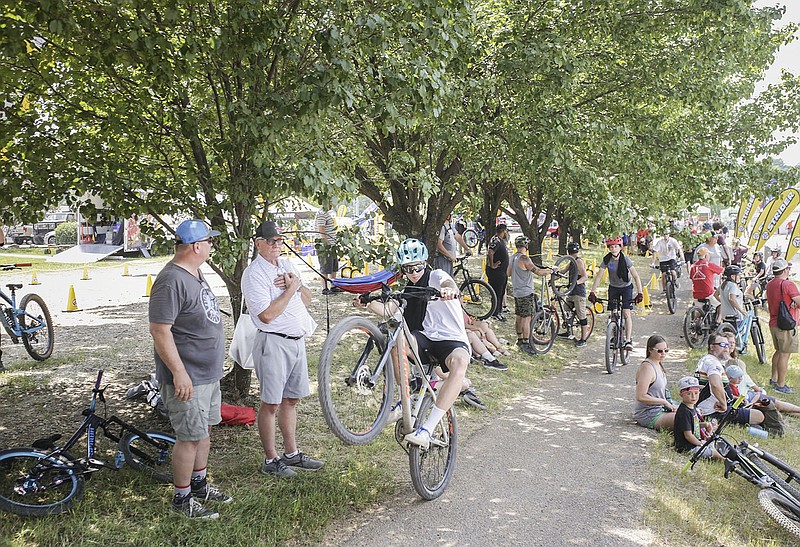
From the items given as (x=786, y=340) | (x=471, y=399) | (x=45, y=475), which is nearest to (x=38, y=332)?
(x=45, y=475)

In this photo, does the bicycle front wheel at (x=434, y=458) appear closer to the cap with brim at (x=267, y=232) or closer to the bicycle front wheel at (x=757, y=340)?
the cap with brim at (x=267, y=232)

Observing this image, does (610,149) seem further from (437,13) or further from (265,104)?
(265,104)

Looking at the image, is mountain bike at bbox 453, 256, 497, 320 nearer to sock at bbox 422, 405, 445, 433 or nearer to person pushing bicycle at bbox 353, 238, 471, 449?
person pushing bicycle at bbox 353, 238, 471, 449

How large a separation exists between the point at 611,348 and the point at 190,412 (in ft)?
25.4

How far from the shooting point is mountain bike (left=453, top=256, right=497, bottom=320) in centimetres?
1322

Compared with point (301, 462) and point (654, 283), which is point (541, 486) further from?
point (654, 283)

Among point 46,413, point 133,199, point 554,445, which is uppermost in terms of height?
point 133,199

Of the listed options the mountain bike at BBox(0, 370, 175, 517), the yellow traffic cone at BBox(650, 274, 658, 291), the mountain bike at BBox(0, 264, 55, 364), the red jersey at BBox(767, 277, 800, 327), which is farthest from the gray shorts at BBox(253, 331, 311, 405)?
the yellow traffic cone at BBox(650, 274, 658, 291)

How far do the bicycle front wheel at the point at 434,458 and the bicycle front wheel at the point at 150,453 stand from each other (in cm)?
193

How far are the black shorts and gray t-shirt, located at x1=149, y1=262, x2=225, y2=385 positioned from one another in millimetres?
1535

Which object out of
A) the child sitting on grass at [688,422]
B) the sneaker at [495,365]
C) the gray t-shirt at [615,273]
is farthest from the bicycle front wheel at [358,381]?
the gray t-shirt at [615,273]

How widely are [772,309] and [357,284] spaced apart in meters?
7.07

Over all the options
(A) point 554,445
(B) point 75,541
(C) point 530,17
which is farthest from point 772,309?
(B) point 75,541

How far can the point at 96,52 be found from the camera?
207 inches
